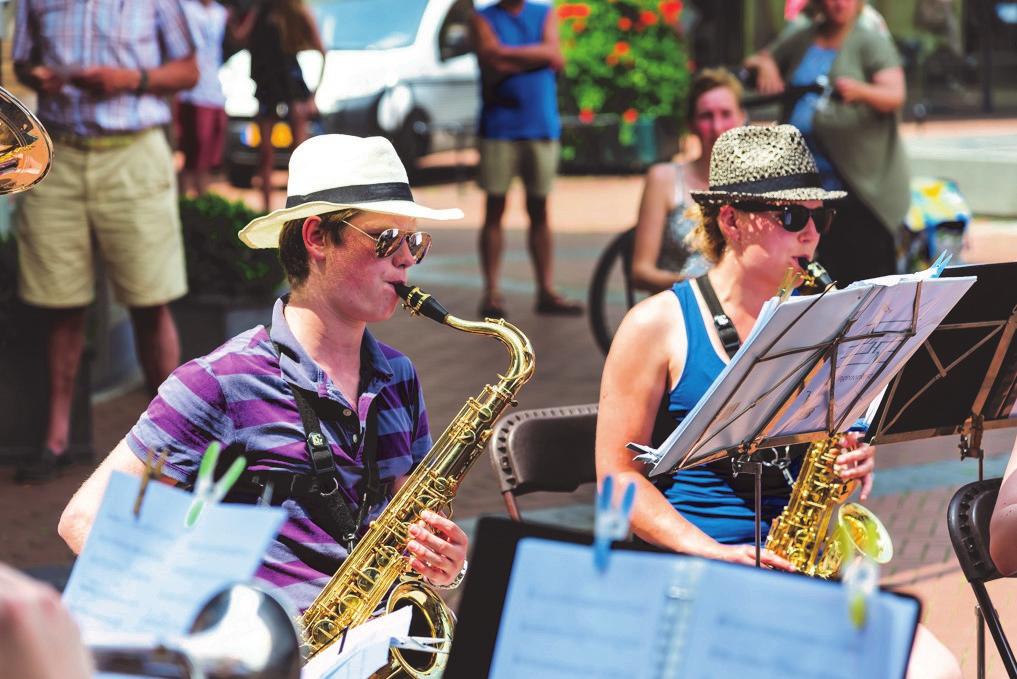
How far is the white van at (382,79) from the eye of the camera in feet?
47.4

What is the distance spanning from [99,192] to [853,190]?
10.2ft

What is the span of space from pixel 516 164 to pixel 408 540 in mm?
6198

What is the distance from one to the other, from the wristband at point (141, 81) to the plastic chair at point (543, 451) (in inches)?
113

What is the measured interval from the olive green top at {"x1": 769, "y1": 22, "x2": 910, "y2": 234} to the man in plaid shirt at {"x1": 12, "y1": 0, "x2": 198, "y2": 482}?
2.64 meters

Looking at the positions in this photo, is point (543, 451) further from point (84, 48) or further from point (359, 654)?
point (84, 48)

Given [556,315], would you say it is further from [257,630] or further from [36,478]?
[257,630]

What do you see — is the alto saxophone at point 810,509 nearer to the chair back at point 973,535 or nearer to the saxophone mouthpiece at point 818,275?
the saxophone mouthpiece at point 818,275

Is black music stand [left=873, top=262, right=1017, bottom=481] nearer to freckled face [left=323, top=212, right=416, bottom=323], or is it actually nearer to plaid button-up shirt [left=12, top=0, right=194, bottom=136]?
freckled face [left=323, top=212, right=416, bottom=323]

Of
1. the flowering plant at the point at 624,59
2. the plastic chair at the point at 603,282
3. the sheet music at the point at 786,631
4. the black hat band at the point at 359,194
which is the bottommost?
the flowering plant at the point at 624,59

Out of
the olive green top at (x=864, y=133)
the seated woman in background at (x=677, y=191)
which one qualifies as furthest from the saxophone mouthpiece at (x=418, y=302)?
the olive green top at (x=864, y=133)

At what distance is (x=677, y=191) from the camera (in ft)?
18.2

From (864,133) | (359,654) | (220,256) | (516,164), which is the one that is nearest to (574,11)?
(516,164)

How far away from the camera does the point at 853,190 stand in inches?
251

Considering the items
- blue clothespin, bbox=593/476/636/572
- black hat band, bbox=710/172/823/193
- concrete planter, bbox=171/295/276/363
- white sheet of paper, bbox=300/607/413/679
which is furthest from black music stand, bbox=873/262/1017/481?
concrete planter, bbox=171/295/276/363
